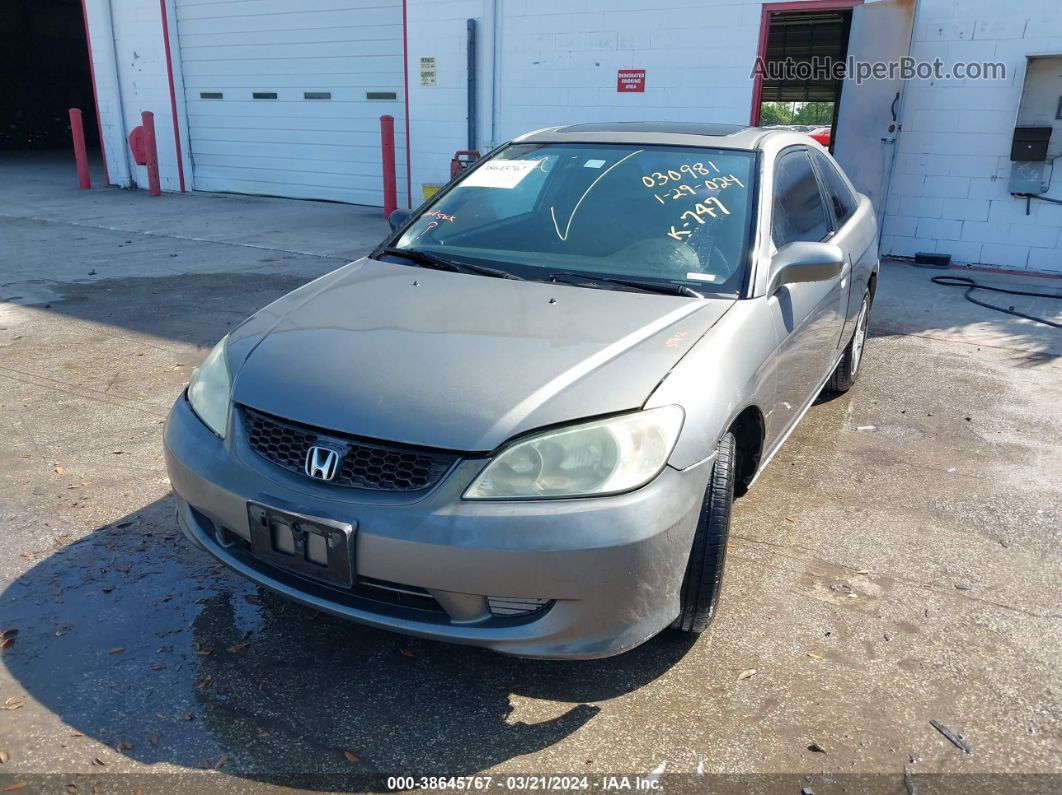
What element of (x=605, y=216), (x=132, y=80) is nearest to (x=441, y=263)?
(x=605, y=216)

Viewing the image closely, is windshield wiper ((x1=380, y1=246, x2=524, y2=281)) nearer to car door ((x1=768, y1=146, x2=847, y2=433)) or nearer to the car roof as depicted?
the car roof

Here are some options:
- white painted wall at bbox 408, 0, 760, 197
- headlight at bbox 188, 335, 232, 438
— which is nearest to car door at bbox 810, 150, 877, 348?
headlight at bbox 188, 335, 232, 438

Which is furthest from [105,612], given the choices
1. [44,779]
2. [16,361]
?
[16,361]

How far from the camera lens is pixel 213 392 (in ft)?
9.14

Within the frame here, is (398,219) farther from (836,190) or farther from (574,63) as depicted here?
(574,63)

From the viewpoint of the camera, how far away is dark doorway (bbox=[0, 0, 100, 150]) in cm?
2578

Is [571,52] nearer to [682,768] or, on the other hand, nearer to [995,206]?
[995,206]

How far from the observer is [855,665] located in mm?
2775

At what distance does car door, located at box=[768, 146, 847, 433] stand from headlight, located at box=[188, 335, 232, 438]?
1.93 m

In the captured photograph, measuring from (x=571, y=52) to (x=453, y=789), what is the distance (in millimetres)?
9794

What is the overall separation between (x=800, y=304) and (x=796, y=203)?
66cm

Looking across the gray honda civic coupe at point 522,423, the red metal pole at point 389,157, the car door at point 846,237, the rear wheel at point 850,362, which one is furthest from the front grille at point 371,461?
the red metal pole at point 389,157

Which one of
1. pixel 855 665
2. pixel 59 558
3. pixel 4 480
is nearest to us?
pixel 855 665

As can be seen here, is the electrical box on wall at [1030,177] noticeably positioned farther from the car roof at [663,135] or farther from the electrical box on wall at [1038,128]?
the car roof at [663,135]
